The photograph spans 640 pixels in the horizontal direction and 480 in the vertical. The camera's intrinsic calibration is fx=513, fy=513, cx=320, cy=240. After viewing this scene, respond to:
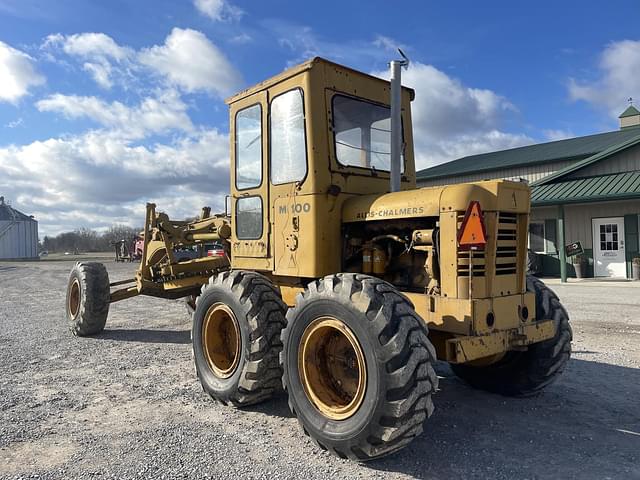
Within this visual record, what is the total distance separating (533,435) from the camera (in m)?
4.16

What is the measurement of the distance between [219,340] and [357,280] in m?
2.22

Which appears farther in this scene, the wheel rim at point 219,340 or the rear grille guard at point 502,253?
the wheel rim at point 219,340

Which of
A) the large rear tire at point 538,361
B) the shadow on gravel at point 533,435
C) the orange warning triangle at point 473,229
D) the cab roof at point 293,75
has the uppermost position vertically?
the cab roof at point 293,75

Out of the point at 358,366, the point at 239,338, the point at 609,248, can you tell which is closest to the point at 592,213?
the point at 609,248

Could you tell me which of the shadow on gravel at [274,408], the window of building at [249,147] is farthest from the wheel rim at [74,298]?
Answer: the shadow on gravel at [274,408]

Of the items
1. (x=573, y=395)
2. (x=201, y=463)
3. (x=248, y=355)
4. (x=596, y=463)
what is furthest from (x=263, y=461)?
(x=573, y=395)

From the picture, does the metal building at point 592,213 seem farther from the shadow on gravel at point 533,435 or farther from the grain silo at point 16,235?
the grain silo at point 16,235

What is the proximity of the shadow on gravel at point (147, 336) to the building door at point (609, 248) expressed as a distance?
1571 centimetres

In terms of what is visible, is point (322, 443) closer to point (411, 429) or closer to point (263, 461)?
point (263, 461)

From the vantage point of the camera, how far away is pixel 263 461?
12.1 feet

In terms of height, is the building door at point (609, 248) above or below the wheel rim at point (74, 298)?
above

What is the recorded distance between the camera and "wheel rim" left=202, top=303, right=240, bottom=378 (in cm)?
522

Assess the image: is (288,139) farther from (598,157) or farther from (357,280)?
(598,157)

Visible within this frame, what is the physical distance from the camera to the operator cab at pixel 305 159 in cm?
477
